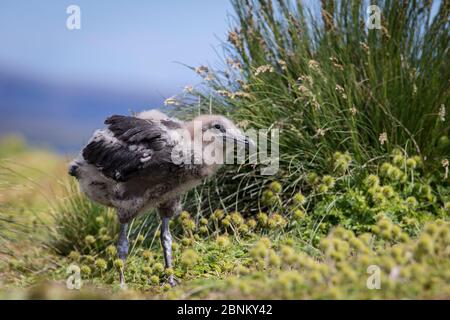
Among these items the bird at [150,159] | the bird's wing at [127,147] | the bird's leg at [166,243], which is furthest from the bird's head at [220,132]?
the bird's leg at [166,243]

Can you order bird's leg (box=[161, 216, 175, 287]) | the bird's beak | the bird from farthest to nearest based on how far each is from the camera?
bird's leg (box=[161, 216, 175, 287])
the bird's beak
the bird

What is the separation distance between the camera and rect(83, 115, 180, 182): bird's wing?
4.83 m

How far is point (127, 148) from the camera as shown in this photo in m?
5.00

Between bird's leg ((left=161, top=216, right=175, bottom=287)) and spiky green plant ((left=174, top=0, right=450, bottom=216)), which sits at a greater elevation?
spiky green plant ((left=174, top=0, right=450, bottom=216))

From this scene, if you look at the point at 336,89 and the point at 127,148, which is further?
the point at 336,89

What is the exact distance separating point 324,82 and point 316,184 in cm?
97

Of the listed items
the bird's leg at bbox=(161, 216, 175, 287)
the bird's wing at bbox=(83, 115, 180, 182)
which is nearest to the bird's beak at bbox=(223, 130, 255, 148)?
the bird's wing at bbox=(83, 115, 180, 182)

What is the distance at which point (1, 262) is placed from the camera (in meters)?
6.25

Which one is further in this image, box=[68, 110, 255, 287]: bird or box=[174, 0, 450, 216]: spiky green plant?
box=[174, 0, 450, 216]: spiky green plant

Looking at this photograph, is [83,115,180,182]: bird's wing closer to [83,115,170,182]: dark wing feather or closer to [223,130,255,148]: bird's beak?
[83,115,170,182]: dark wing feather

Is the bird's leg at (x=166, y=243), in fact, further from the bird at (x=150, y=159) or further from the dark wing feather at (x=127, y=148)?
the dark wing feather at (x=127, y=148)

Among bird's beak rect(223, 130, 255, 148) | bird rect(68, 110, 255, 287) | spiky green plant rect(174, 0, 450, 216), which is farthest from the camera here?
spiky green plant rect(174, 0, 450, 216)

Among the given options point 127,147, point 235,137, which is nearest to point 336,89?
point 235,137

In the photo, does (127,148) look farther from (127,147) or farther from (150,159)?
(150,159)
